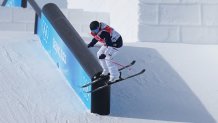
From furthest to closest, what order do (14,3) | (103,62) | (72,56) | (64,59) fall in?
(14,3), (64,59), (72,56), (103,62)

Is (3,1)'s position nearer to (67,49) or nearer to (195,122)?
(67,49)

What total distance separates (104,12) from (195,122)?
4.03 meters

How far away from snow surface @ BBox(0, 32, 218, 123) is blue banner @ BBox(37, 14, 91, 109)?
8cm

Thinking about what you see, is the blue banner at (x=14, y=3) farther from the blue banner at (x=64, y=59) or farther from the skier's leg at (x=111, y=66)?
the skier's leg at (x=111, y=66)

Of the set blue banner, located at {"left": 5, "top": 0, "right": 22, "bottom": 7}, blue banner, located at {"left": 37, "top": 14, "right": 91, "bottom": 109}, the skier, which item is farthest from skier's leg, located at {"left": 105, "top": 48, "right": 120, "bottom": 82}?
blue banner, located at {"left": 5, "top": 0, "right": 22, "bottom": 7}

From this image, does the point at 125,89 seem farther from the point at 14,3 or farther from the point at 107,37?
the point at 14,3

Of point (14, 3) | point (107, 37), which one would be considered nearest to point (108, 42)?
point (107, 37)

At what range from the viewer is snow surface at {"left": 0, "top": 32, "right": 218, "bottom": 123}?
3979 millimetres

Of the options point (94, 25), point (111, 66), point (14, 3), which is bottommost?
point (111, 66)

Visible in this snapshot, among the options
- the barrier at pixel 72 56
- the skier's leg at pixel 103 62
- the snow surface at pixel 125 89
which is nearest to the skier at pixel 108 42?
the skier's leg at pixel 103 62

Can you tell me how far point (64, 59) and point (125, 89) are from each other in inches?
28.6

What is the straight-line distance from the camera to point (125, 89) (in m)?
4.70

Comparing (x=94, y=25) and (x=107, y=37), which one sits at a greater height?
(x=94, y=25)

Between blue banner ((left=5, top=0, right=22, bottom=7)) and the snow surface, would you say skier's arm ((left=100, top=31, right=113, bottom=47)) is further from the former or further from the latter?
blue banner ((left=5, top=0, right=22, bottom=7))
